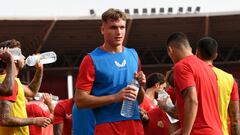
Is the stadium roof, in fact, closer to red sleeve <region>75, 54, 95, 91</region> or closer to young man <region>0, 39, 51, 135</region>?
young man <region>0, 39, 51, 135</region>

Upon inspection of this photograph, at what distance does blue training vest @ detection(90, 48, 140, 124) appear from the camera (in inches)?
179

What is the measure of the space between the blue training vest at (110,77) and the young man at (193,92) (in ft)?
1.31

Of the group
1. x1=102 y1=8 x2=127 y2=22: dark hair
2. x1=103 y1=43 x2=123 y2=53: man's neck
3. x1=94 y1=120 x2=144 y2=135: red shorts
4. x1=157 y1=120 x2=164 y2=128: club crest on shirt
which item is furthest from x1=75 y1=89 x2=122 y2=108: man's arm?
x1=157 y1=120 x2=164 y2=128: club crest on shirt

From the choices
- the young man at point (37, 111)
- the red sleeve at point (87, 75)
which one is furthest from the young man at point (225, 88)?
the young man at point (37, 111)

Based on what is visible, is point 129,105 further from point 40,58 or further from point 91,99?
point 40,58

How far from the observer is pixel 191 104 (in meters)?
4.70

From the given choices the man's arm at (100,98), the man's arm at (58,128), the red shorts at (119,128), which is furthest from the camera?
the man's arm at (58,128)

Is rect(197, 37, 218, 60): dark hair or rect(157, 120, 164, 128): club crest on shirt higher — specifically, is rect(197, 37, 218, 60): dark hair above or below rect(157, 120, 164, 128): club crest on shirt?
above

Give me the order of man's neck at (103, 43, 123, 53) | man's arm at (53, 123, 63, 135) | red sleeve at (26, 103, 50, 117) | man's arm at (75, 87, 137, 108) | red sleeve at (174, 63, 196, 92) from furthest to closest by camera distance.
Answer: man's arm at (53, 123, 63, 135)
red sleeve at (26, 103, 50, 117)
red sleeve at (174, 63, 196, 92)
man's neck at (103, 43, 123, 53)
man's arm at (75, 87, 137, 108)

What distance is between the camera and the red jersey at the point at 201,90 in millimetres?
4781

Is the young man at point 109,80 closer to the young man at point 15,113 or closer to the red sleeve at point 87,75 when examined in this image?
the red sleeve at point 87,75

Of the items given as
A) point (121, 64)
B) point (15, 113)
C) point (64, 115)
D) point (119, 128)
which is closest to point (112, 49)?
point (121, 64)

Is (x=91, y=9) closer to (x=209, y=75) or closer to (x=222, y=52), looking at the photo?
(x=222, y=52)

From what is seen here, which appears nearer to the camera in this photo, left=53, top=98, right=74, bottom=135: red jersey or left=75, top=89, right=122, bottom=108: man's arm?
left=75, top=89, right=122, bottom=108: man's arm
